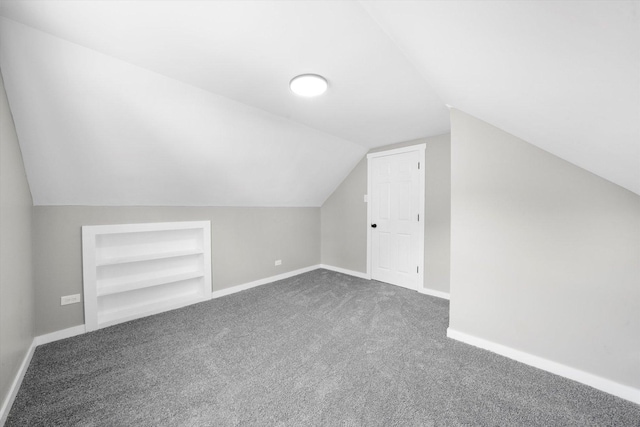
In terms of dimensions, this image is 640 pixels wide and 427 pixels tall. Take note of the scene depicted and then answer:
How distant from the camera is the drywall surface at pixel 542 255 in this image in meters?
1.58

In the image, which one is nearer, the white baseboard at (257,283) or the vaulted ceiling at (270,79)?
the vaulted ceiling at (270,79)

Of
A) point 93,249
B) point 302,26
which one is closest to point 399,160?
point 302,26

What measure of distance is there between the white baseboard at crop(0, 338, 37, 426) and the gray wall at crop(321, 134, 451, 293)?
143 inches

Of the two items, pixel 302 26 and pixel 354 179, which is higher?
pixel 302 26

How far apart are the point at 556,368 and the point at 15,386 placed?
3670 millimetres

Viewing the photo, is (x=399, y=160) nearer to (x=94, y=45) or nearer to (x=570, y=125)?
(x=570, y=125)

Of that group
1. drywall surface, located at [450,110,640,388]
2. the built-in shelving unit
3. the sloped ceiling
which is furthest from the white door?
the built-in shelving unit

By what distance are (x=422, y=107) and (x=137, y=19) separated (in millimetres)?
2251

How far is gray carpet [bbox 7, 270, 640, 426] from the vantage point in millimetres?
1389

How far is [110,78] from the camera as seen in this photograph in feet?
5.66

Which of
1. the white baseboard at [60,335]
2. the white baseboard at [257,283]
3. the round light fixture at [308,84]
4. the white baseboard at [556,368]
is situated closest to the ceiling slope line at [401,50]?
the round light fixture at [308,84]

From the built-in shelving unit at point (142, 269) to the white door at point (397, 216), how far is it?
249 cm

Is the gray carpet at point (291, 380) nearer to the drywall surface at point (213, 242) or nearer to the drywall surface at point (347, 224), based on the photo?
the drywall surface at point (213, 242)

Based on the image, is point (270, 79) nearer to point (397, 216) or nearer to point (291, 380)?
point (291, 380)
